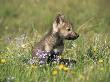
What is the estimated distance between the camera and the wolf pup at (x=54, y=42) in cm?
956

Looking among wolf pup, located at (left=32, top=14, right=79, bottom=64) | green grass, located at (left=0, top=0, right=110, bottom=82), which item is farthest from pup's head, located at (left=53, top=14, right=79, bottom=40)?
green grass, located at (left=0, top=0, right=110, bottom=82)

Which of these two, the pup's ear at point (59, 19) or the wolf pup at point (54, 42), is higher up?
the pup's ear at point (59, 19)

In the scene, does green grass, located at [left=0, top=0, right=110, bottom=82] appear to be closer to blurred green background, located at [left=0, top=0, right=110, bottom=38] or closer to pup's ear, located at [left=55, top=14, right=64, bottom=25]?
blurred green background, located at [left=0, top=0, right=110, bottom=38]

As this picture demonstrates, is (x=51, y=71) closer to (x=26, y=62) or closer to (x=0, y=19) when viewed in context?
(x=26, y=62)

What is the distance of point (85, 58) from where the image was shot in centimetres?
916

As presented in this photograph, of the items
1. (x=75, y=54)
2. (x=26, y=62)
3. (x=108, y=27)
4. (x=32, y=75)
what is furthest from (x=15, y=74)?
(x=108, y=27)

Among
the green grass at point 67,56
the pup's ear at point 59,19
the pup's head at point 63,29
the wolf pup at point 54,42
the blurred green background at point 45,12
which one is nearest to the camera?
the green grass at point 67,56

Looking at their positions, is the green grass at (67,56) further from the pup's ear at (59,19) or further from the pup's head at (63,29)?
the pup's ear at (59,19)

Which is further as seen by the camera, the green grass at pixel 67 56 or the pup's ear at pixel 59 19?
the pup's ear at pixel 59 19

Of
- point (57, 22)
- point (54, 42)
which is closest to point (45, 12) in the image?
point (57, 22)

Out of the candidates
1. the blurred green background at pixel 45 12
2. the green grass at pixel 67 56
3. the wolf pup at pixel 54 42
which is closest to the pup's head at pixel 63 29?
the wolf pup at pixel 54 42

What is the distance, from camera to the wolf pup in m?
9.56

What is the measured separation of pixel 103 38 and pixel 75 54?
1.19 metres

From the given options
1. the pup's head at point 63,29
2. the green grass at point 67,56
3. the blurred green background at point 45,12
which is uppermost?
the blurred green background at point 45,12
